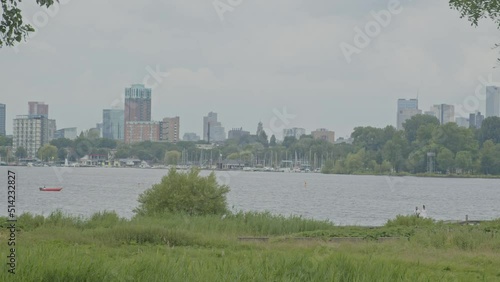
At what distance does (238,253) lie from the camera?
16953 mm

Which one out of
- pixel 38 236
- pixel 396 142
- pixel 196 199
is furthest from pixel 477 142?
pixel 38 236

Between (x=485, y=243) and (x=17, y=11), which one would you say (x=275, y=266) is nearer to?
(x=17, y=11)

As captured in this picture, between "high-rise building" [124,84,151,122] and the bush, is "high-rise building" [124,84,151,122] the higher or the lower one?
the higher one

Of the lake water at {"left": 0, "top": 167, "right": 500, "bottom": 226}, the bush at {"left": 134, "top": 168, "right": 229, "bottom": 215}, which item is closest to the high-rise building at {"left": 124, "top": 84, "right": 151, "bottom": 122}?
the lake water at {"left": 0, "top": 167, "right": 500, "bottom": 226}

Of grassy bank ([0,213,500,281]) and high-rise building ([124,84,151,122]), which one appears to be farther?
high-rise building ([124,84,151,122])

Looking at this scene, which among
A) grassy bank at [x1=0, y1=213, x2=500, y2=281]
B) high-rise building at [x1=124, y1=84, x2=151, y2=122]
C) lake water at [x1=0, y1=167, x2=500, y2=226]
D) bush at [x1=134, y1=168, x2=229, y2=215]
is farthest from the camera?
high-rise building at [x1=124, y1=84, x2=151, y2=122]

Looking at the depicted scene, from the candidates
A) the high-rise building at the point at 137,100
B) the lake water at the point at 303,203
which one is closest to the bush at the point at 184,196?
the lake water at the point at 303,203

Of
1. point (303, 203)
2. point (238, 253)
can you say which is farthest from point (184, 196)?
point (303, 203)

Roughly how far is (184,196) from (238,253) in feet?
61.1

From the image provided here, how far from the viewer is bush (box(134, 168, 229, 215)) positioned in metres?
35.4

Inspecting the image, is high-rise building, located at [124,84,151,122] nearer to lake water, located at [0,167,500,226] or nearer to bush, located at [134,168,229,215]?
lake water, located at [0,167,500,226]

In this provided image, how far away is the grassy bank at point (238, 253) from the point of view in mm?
10305

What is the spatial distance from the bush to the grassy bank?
2224mm

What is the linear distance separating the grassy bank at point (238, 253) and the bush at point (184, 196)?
222 cm
